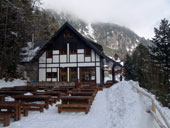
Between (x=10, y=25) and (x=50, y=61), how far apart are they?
21.7 ft

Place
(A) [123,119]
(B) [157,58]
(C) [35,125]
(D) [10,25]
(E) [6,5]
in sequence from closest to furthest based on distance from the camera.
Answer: (C) [35,125], (A) [123,119], (E) [6,5], (D) [10,25], (B) [157,58]

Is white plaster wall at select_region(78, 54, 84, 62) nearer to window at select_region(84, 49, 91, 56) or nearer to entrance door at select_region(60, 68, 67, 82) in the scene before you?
window at select_region(84, 49, 91, 56)

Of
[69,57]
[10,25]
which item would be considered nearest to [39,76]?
[69,57]

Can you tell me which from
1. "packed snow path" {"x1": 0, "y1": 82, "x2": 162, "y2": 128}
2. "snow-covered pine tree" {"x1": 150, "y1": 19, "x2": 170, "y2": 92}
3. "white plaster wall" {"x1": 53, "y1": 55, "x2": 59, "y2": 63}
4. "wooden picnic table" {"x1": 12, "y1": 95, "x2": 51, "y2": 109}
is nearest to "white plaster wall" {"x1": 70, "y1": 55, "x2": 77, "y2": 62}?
"white plaster wall" {"x1": 53, "y1": 55, "x2": 59, "y2": 63}

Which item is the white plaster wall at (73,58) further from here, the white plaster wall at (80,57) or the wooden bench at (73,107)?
the wooden bench at (73,107)

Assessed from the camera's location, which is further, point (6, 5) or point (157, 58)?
point (157, 58)

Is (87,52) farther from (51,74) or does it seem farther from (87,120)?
(87,120)

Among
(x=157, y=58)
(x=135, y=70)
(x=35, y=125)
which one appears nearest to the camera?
(x=35, y=125)

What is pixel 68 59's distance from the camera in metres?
19.9

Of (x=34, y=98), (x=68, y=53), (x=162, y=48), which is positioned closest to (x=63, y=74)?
(x=68, y=53)

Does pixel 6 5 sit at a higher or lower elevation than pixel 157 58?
higher

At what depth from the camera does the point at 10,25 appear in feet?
63.2

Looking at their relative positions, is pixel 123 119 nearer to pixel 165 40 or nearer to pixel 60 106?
pixel 60 106

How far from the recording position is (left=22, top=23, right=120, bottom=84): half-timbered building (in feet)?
63.3
